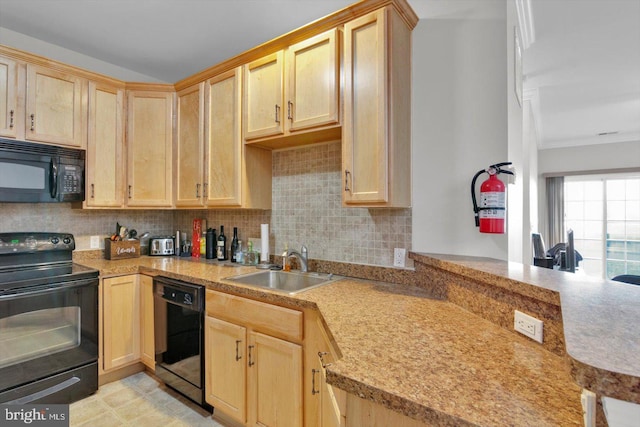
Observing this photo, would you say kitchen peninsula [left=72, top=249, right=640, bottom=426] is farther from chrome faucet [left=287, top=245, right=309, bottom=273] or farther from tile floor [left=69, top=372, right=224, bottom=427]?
tile floor [left=69, top=372, right=224, bottom=427]

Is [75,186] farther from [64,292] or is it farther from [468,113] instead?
[468,113]

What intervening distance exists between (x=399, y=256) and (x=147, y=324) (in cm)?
194

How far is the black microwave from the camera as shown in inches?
82.5

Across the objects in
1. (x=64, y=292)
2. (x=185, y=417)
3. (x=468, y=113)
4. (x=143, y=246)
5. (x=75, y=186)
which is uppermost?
(x=468, y=113)

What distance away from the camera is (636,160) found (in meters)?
5.03

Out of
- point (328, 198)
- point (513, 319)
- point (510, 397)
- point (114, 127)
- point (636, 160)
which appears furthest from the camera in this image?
point (636, 160)

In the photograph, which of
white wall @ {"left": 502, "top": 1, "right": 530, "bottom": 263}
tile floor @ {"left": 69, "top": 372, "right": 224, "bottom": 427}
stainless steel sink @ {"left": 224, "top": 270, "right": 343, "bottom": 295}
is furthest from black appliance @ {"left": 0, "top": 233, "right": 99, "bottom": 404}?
white wall @ {"left": 502, "top": 1, "right": 530, "bottom": 263}

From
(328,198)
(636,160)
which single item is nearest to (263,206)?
(328,198)

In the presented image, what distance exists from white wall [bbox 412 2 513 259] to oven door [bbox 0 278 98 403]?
224cm

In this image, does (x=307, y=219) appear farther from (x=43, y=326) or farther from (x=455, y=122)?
(x=43, y=326)

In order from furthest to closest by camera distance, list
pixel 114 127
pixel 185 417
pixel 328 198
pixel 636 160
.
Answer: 1. pixel 636 160
2. pixel 114 127
3. pixel 328 198
4. pixel 185 417

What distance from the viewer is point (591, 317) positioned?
815 mm

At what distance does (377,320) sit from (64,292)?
206 cm

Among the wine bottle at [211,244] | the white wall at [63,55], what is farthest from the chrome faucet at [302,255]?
the white wall at [63,55]
